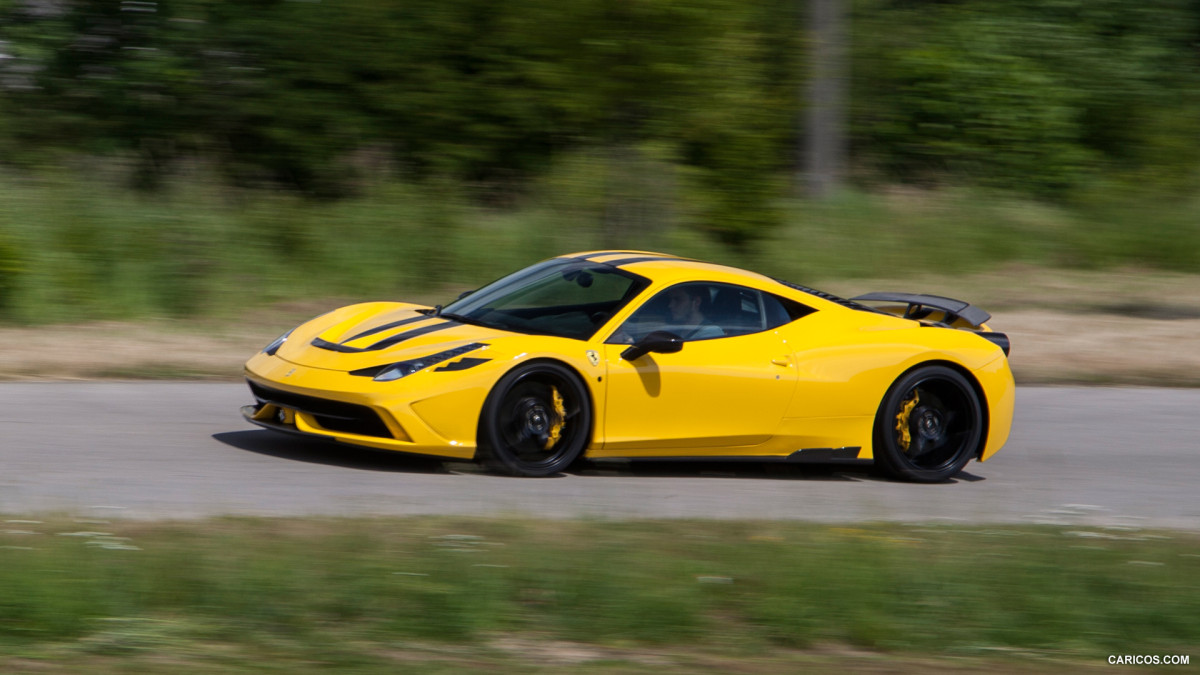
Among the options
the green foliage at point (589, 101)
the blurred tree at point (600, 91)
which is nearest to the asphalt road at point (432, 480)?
the green foliage at point (589, 101)

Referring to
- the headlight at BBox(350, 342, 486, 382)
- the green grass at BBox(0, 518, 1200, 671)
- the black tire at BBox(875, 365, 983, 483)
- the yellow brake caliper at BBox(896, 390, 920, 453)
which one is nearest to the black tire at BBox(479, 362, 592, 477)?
the headlight at BBox(350, 342, 486, 382)

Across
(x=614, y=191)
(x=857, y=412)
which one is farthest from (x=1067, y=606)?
(x=614, y=191)

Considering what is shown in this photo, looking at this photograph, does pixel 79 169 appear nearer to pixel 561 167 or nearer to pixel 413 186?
pixel 413 186

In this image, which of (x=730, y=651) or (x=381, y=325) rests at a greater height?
(x=381, y=325)

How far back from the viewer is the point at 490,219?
16156 mm

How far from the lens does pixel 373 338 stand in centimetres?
750

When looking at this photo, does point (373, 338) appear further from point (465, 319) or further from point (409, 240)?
point (409, 240)

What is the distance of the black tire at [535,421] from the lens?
7.19 metres

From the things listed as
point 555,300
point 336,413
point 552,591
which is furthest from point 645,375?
point 552,591

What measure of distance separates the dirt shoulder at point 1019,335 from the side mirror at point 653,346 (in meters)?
4.16

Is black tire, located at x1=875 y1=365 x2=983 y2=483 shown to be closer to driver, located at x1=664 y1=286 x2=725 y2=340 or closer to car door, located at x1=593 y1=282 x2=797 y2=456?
car door, located at x1=593 y1=282 x2=797 y2=456

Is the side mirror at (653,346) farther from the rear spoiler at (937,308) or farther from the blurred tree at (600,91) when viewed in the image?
the blurred tree at (600,91)

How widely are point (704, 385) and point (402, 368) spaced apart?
174 centimetres

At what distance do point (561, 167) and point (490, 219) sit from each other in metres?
1.11
